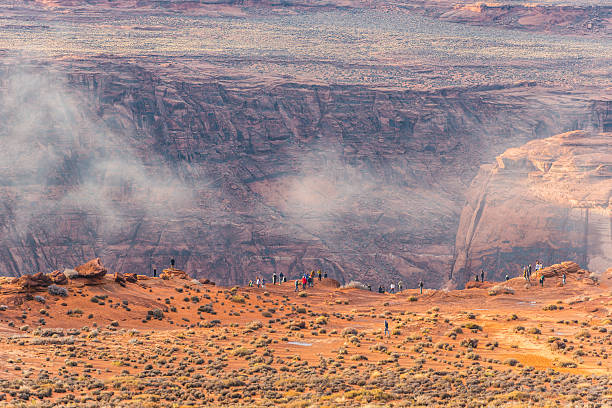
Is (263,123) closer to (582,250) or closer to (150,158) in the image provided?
(150,158)

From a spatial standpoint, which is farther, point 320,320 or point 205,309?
point 205,309

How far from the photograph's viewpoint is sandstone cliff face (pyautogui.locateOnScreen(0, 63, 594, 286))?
118250mm

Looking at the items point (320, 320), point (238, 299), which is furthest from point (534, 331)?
point (238, 299)

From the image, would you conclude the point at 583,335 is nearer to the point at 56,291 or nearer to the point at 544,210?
the point at 56,291

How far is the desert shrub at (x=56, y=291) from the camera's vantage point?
5300 cm

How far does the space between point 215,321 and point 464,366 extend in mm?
18942

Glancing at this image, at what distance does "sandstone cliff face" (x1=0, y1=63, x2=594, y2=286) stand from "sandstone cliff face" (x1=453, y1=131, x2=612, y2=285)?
11198mm

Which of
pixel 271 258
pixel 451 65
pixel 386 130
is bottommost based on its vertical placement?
pixel 271 258

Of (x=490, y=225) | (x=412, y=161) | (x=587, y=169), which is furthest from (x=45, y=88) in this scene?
(x=587, y=169)

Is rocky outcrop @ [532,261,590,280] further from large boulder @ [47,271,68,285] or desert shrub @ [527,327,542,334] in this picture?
large boulder @ [47,271,68,285]

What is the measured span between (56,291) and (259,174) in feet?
270

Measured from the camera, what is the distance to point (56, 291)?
53.1 m

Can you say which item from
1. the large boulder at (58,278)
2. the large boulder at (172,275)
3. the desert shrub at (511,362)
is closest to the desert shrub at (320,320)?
the large boulder at (172,275)

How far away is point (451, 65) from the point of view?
554ft
